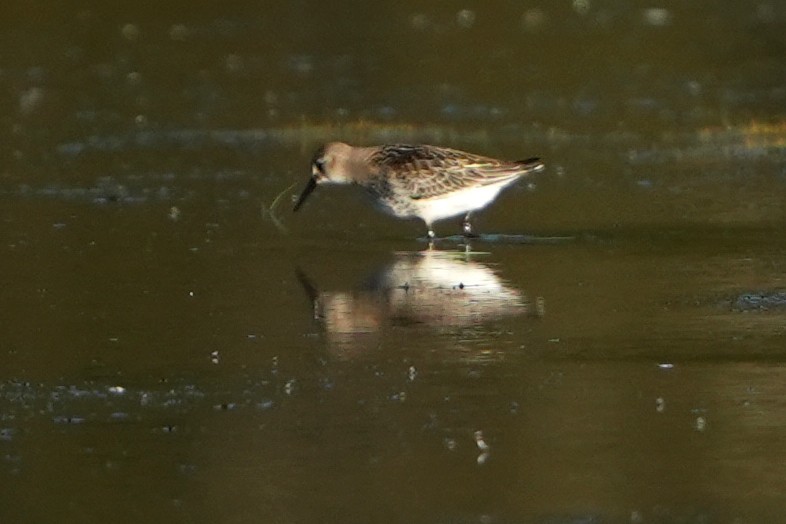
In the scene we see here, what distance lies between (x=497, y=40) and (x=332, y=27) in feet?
7.21

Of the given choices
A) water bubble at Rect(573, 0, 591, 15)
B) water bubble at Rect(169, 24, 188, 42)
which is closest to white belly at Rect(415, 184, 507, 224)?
water bubble at Rect(169, 24, 188, 42)

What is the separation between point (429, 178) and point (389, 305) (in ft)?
8.12

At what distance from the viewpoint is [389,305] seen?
31.6 feet

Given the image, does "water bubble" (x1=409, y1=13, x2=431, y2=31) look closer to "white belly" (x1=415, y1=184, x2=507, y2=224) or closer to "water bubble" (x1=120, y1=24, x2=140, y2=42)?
"water bubble" (x1=120, y1=24, x2=140, y2=42)

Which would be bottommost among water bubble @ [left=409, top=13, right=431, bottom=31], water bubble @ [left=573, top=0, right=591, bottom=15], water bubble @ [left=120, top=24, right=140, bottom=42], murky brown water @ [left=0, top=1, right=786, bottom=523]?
murky brown water @ [left=0, top=1, right=786, bottom=523]

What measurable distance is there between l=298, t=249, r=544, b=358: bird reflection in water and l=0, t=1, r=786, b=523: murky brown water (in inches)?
1.1

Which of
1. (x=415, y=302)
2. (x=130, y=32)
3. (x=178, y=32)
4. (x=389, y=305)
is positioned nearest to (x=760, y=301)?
(x=415, y=302)

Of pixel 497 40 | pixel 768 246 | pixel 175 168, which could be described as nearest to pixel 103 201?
pixel 175 168

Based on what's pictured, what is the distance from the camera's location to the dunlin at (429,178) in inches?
472

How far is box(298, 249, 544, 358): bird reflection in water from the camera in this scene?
9.02 meters

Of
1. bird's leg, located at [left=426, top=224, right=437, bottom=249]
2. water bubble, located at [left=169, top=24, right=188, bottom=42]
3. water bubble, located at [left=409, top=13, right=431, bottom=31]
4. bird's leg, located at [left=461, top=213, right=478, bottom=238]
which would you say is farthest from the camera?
water bubble, located at [left=409, top=13, right=431, bottom=31]

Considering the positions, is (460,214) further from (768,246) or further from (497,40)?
(497,40)

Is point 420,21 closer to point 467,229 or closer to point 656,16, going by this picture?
point 656,16

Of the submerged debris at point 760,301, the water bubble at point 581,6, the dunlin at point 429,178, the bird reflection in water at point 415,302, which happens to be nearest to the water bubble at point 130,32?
the water bubble at point 581,6
